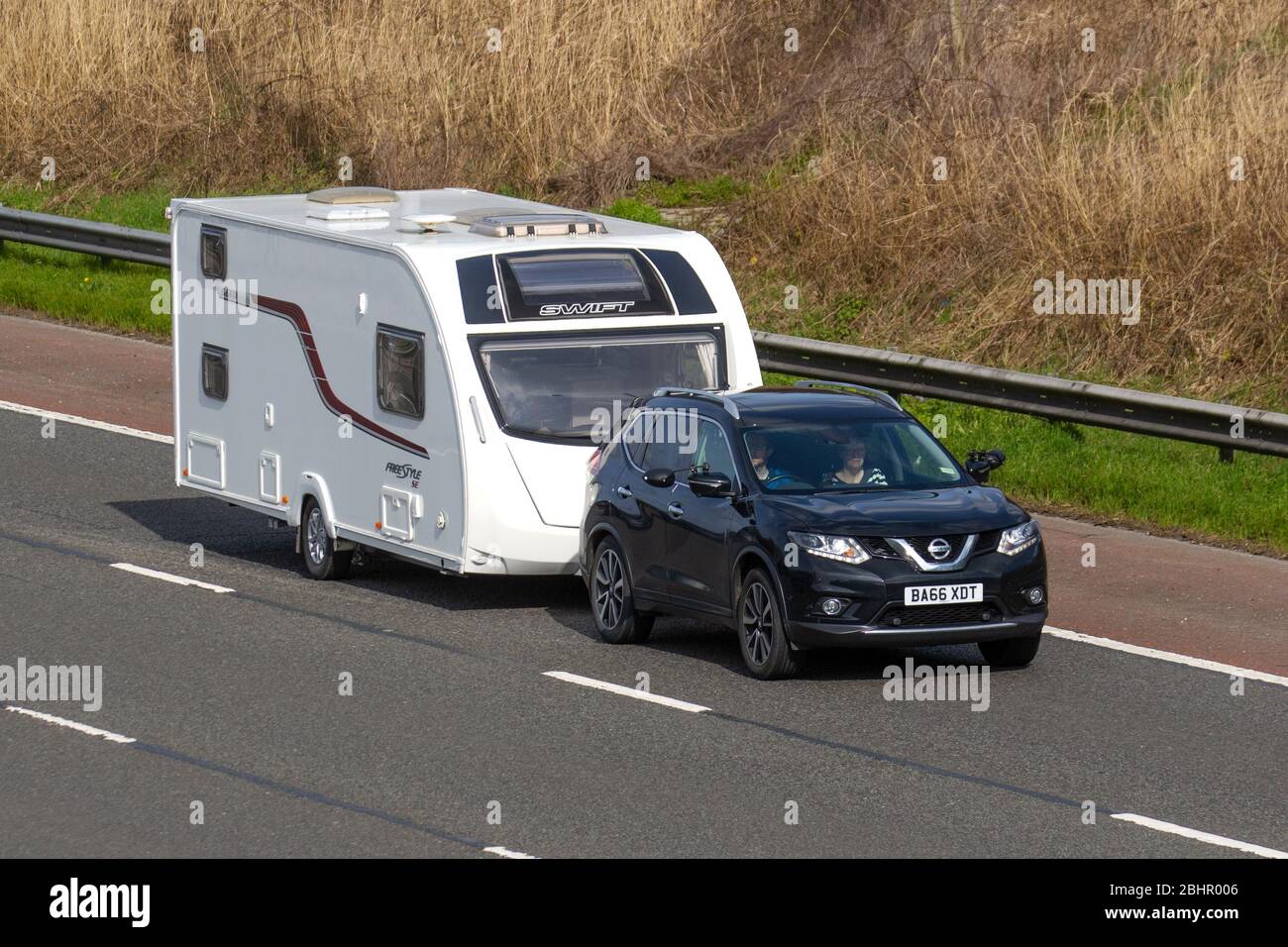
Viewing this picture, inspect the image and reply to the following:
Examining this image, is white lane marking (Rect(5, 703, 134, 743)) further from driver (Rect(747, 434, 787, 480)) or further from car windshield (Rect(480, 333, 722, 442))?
driver (Rect(747, 434, 787, 480))

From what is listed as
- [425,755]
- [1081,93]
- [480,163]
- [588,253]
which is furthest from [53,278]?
[425,755]

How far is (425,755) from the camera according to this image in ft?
37.9

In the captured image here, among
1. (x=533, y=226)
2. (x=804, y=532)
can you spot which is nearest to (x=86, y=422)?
(x=533, y=226)

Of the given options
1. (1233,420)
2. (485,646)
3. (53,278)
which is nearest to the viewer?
(485,646)

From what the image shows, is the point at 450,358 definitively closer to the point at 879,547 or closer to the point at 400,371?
the point at 400,371

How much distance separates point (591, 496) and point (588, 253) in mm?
1896

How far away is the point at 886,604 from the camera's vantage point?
12734mm

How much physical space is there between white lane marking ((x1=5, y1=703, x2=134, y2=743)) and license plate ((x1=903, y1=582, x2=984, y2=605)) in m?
4.34

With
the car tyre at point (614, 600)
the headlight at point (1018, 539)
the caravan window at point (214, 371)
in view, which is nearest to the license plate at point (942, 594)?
the headlight at point (1018, 539)

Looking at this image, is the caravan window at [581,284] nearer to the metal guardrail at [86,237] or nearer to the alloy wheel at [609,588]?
the alloy wheel at [609,588]

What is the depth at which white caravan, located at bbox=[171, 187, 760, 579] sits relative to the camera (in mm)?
15219

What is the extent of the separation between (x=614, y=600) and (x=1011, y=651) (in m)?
2.60

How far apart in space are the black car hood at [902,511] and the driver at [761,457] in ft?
1.07

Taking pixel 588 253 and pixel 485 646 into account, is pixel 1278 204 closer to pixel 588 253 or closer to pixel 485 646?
pixel 588 253
